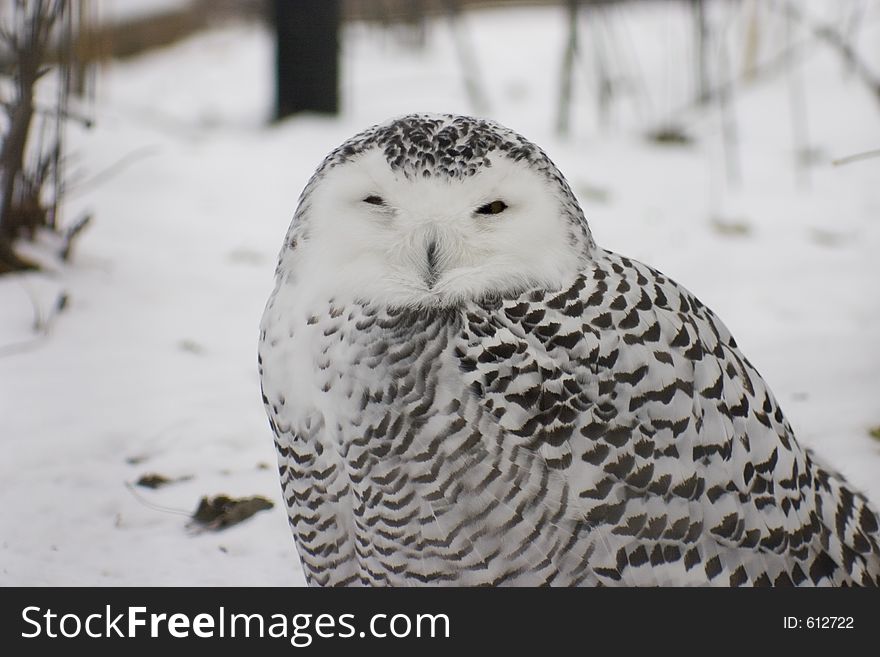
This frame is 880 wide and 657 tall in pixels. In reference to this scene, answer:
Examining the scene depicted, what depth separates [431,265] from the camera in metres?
1.73

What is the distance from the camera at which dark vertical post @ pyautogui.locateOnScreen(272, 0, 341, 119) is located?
6754 mm

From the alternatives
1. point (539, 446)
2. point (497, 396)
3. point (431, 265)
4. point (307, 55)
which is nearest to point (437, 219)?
point (431, 265)

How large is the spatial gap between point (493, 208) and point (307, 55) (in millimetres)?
5432

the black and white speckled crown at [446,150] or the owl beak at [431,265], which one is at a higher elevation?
the black and white speckled crown at [446,150]

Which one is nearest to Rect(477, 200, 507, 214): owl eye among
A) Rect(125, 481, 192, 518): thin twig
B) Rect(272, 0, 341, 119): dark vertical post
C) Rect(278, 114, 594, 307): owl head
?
Rect(278, 114, 594, 307): owl head

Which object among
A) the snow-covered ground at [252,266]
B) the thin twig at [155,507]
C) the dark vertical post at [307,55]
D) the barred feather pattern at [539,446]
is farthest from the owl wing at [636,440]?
the dark vertical post at [307,55]

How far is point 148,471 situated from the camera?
9.19ft

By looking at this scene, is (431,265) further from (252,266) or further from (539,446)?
(252,266)

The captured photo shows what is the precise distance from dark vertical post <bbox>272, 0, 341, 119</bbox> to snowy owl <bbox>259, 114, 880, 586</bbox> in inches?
205

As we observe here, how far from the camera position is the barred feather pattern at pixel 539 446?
1.75 m

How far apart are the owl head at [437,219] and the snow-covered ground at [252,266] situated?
896 millimetres

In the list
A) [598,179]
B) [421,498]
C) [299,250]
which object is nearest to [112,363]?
[299,250]

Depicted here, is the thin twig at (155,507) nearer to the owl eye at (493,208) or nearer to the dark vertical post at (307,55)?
the owl eye at (493,208)
